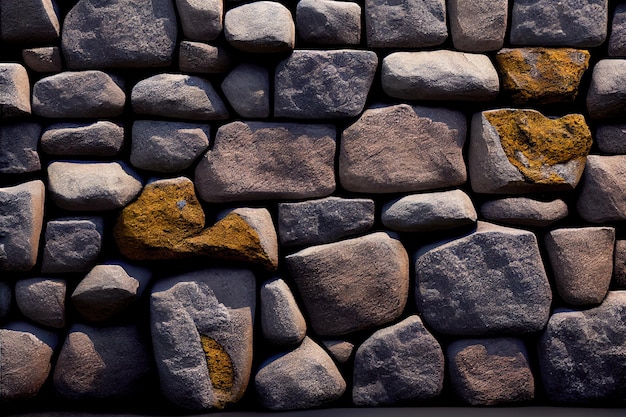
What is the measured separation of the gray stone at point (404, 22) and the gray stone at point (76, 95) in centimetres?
71

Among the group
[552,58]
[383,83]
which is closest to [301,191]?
[383,83]

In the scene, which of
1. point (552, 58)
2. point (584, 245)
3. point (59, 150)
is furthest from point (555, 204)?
point (59, 150)

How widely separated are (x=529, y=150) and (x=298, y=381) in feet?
2.89

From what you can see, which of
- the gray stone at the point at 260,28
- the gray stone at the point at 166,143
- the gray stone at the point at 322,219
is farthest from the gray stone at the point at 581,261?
the gray stone at the point at 166,143

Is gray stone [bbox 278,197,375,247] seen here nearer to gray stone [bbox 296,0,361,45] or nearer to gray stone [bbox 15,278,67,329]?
gray stone [bbox 296,0,361,45]

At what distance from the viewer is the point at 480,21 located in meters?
1.51

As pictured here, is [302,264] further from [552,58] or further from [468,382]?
[552,58]

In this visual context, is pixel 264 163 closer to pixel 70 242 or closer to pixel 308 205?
pixel 308 205

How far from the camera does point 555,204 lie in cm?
151

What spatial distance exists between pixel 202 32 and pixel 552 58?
0.95m

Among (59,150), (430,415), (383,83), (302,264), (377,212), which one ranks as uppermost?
(383,83)

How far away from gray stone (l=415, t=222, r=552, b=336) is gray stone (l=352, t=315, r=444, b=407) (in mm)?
87

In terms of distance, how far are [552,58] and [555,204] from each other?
15.7 inches

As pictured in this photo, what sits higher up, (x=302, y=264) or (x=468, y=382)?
(x=302, y=264)
